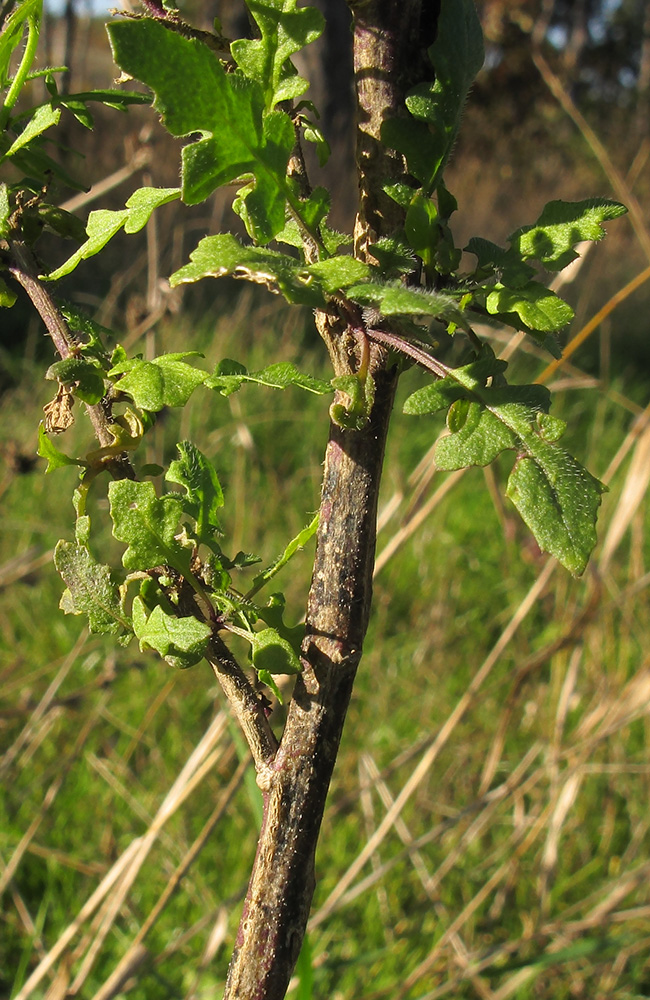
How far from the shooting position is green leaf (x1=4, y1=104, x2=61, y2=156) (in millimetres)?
414

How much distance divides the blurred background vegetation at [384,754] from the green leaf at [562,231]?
0.25 metres

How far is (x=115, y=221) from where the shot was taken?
431mm

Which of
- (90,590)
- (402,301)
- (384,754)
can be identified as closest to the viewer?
(402,301)

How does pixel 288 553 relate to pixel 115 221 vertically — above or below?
below

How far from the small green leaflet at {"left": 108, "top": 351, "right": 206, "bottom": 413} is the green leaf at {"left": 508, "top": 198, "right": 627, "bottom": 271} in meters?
0.19

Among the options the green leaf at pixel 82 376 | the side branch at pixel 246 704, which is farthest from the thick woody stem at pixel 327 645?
the green leaf at pixel 82 376

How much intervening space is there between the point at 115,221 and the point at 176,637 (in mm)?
209

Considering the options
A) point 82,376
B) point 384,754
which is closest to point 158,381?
point 82,376

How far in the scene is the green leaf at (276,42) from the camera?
401 mm

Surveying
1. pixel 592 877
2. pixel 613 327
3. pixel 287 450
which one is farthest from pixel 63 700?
pixel 613 327

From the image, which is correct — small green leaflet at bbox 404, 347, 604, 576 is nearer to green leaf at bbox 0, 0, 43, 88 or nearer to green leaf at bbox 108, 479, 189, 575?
green leaf at bbox 108, 479, 189, 575

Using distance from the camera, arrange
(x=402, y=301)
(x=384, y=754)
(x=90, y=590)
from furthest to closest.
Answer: (x=384, y=754), (x=90, y=590), (x=402, y=301)

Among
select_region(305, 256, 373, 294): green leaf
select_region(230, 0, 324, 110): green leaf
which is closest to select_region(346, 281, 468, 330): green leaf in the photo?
select_region(305, 256, 373, 294): green leaf

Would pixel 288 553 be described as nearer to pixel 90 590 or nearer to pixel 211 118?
pixel 90 590
